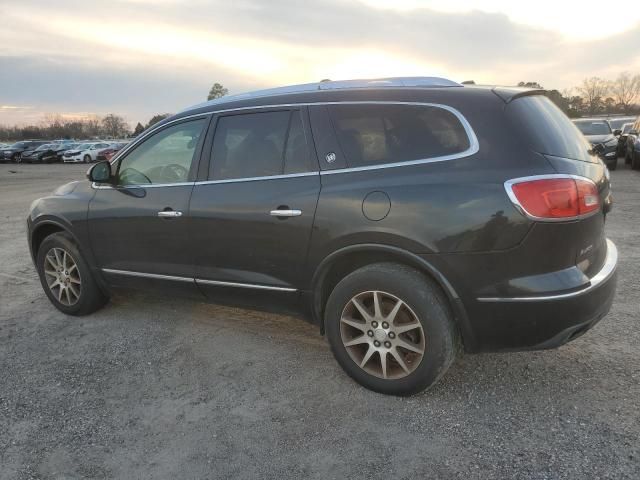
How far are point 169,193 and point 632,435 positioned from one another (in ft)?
10.5

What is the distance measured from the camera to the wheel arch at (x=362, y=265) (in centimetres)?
285

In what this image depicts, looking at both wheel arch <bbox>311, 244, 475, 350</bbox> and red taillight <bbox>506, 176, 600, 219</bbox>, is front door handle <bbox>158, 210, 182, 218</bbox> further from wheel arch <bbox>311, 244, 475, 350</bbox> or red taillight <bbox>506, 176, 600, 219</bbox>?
red taillight <bbox>506, 176, 600, 219</bbox>

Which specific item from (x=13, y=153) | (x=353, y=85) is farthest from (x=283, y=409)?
(x=13, y=153)

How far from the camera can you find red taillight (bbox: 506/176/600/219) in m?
2.61

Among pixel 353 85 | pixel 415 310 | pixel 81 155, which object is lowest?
pixel 81 155

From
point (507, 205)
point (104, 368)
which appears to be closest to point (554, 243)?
point (507, 205)

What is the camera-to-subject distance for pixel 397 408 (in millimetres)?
3021

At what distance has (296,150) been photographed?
A: 3350 mm

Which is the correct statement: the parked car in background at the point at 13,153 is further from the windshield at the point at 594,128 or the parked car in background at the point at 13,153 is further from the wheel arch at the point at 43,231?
the wheel arch at the point at 43,231

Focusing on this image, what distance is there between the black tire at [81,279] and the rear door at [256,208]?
131cm

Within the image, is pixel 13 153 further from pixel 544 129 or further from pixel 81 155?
pixel 544 129

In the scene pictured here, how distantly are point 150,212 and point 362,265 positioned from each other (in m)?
1.73

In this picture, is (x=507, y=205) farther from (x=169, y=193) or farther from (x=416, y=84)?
(x=169, y=193)

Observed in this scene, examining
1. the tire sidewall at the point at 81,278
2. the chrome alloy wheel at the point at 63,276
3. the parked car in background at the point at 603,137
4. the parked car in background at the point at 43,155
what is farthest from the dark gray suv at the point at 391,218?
the parked car in background at the point at 43,155
